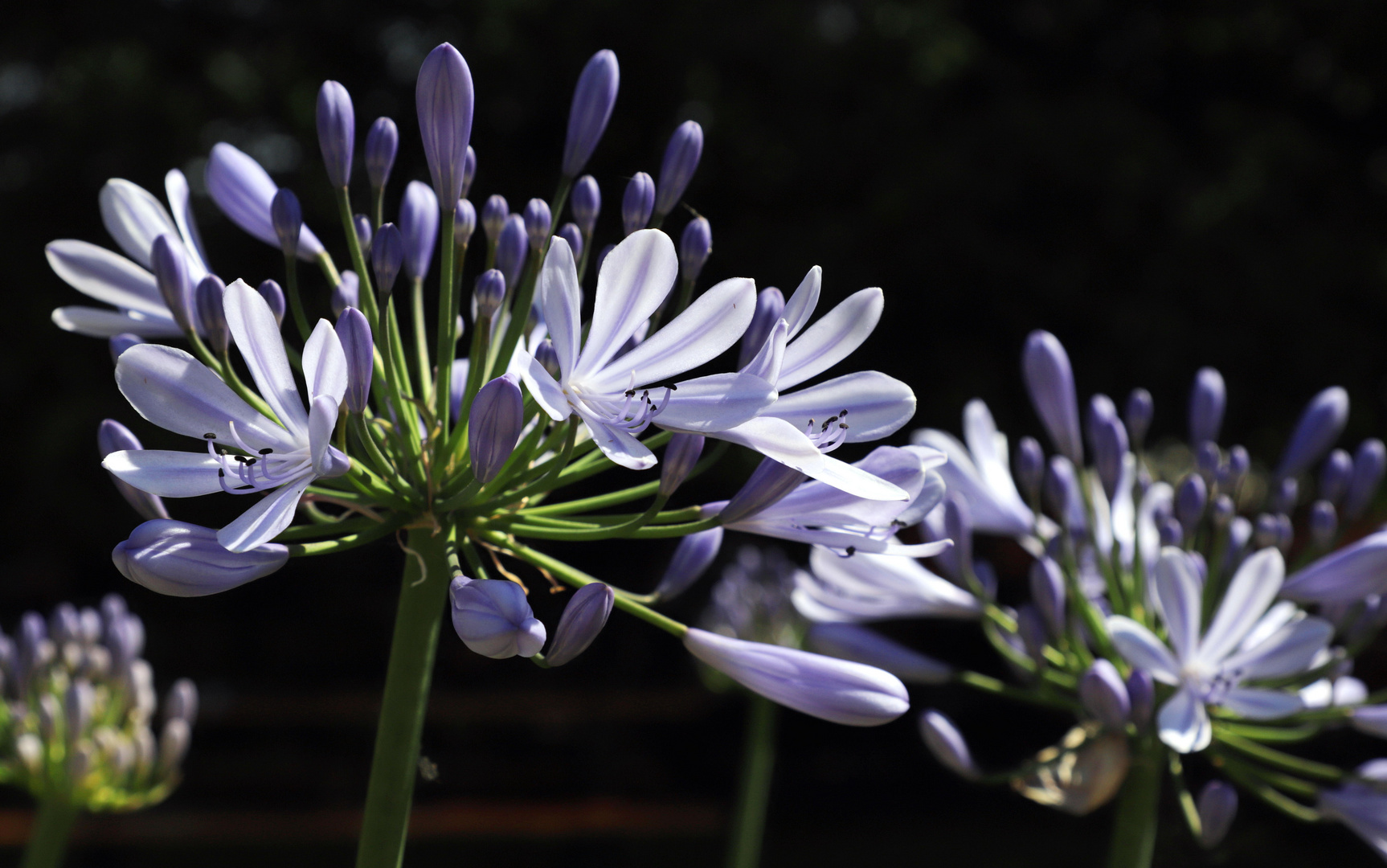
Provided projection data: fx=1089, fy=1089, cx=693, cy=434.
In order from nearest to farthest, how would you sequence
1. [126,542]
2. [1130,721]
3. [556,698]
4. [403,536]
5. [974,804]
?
[126,542]
[403,536]
[1130,721]
[974,804]
[556,698]

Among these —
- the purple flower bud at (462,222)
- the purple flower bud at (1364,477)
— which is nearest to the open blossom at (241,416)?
the purple flower bud at (462,222)

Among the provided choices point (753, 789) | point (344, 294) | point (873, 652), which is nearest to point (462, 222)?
point (344, 294)

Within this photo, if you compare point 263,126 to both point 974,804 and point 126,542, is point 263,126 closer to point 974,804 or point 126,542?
point 974,804

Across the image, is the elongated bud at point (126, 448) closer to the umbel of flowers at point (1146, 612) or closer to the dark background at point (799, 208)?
the umbel of flowers at point (1146, 612)

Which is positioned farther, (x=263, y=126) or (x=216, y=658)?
(x=216, y=658)

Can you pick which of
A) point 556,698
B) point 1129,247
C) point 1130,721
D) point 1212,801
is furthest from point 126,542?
point 1129,247

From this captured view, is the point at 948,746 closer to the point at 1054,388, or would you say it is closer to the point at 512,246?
the point at 1054,388
